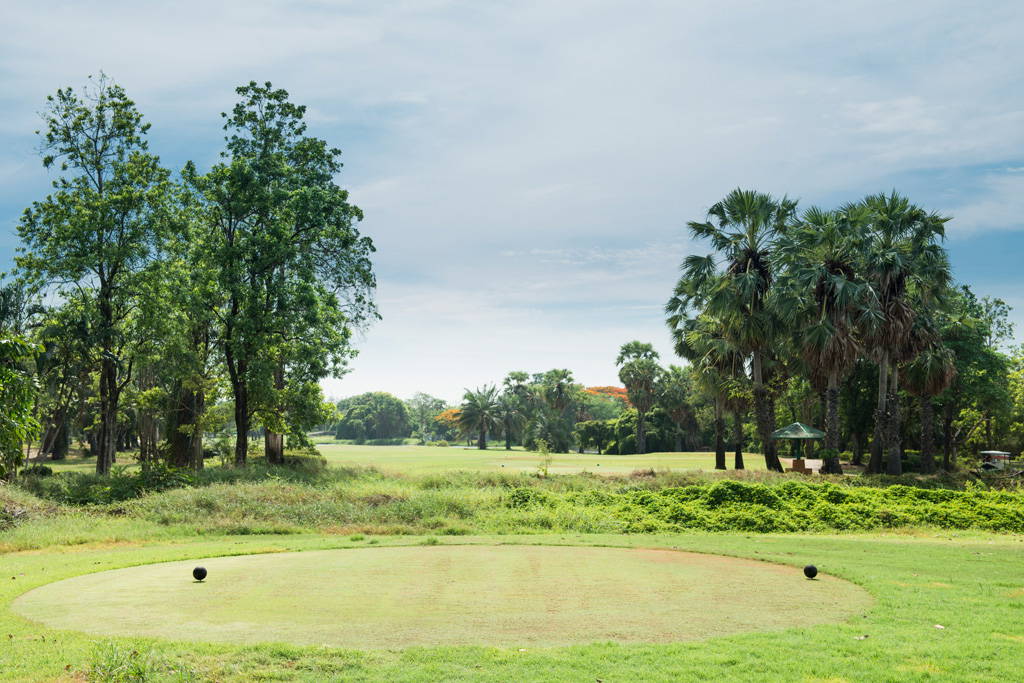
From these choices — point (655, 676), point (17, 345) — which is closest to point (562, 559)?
point (655, 676)

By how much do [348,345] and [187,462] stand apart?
10.6 meters

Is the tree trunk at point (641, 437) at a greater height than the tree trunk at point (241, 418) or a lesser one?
lesser

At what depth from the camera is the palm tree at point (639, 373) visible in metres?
Result: 80.2

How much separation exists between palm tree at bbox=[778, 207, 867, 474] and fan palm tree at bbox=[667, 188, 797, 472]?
118 centimetres

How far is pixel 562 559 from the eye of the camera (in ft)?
53.7

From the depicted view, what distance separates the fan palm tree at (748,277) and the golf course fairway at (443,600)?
24.3 meters

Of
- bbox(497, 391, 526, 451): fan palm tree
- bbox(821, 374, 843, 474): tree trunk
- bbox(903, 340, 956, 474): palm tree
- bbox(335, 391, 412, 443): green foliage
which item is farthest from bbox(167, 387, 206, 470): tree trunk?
bbox(335, 391, 412, 443): green foliage

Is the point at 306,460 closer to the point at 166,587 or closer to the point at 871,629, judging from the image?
the point at 166,587

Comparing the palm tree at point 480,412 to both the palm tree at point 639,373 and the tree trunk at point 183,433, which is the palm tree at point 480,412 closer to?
the palm tree at point 639,373

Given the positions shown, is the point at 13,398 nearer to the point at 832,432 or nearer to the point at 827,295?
the point at 827,295

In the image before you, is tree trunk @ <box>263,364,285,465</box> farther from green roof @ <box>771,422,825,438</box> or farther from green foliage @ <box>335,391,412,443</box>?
green foliage @ <box>335,391,412,443</box>

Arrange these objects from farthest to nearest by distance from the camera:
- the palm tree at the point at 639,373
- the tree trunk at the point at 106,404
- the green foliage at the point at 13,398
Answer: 1. the palm tree at the point at 639,373
2. the tree trunk at the point at 106,404
3. the green foliage at the point at 13,398

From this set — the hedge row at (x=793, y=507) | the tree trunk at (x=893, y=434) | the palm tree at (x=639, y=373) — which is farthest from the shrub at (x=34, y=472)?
the palm tree at (x=639, y=373)

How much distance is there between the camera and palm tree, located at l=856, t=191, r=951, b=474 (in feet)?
123
